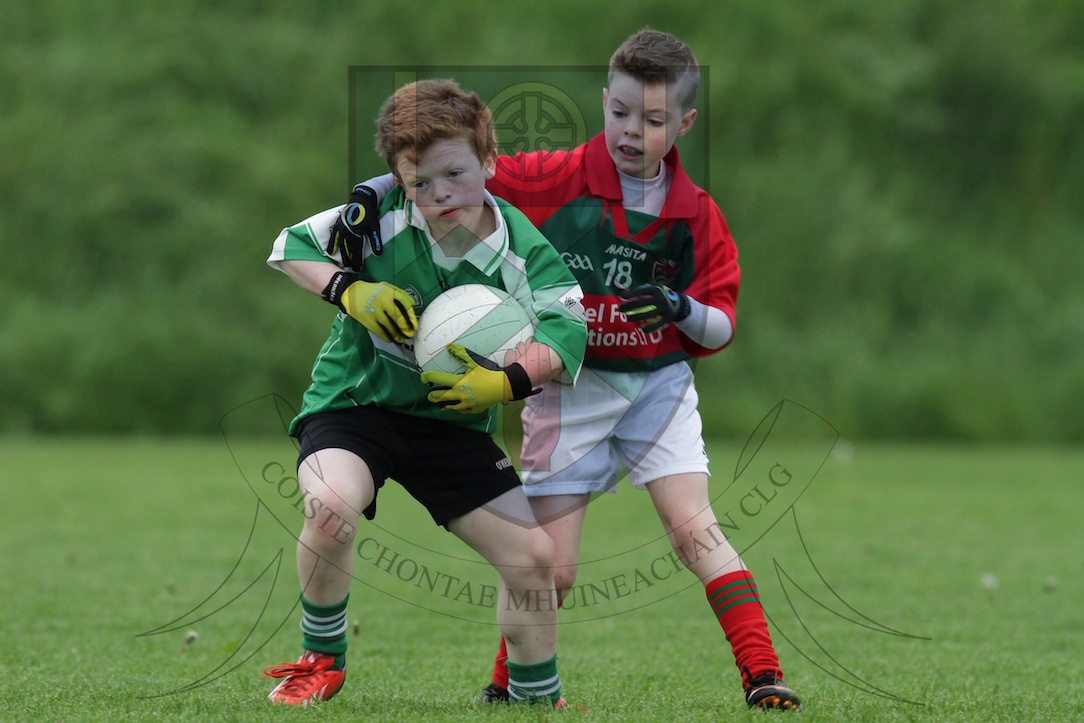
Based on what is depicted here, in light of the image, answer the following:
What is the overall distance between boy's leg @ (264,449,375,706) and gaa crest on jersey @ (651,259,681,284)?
94 cm

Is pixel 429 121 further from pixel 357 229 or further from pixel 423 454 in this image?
pixel 423 454

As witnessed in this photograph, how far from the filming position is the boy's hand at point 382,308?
3.05 metres

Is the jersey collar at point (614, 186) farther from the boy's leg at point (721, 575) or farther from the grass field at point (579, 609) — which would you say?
the grass field at point (579, 609)

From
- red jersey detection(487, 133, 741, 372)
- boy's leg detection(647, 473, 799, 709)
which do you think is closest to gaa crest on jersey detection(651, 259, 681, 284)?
red jersey detection(487, 133, 741, 372)

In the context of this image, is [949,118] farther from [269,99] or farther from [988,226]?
[269,99]

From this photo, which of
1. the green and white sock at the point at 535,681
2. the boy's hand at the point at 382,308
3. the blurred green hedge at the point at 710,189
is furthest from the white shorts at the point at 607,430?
the blurred green hedge at the point at 710,189

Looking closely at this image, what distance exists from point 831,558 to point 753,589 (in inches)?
129

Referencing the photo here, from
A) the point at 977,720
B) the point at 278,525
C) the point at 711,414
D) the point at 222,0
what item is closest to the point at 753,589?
the point at 977,720

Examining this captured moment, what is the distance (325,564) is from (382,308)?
2.12 feet

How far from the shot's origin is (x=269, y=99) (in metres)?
17.3

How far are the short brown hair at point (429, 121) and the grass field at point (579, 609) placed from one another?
128 centimetres

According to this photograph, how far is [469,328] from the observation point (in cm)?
313

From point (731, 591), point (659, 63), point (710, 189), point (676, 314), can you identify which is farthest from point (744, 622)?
point (710, 189)

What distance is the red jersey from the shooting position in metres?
3.62
